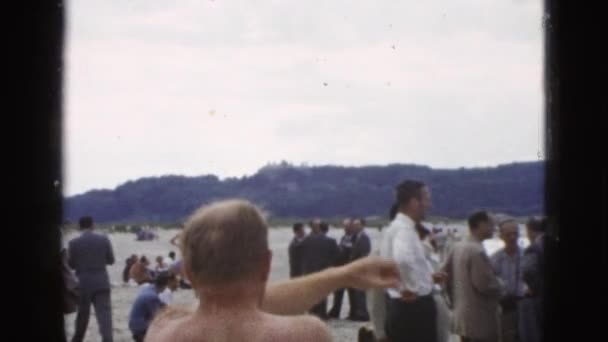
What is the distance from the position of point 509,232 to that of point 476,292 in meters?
0.78

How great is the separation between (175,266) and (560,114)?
4.24 meters

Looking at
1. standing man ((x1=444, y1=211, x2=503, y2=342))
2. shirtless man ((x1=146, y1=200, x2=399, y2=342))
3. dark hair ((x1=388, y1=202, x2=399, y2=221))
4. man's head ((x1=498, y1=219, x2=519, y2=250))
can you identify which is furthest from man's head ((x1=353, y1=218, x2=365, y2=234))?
shirtless man ((x1=146, y1=200, x2=399, y2=342))

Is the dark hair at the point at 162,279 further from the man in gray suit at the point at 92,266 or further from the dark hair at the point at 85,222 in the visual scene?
the dark hair at the point at 85,222

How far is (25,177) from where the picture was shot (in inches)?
254

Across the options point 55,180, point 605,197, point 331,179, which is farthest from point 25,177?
point 331,179

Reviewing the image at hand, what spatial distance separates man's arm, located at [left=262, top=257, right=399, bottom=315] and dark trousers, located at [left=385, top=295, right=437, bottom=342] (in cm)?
402

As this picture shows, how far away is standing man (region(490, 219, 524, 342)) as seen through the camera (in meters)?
7.31

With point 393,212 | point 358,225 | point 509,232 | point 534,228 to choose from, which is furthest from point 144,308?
point 358,225

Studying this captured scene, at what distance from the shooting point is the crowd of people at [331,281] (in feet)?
5.49

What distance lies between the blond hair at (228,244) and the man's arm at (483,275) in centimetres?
526

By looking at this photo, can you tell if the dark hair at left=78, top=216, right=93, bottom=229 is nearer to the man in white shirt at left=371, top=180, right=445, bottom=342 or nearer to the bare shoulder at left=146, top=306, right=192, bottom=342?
the man in white shirt at left=371, top=180, right=445, bottom=342

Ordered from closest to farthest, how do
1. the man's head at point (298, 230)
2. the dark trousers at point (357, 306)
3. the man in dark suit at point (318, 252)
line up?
the man in dark suit at point (318, 252), the man's head at point (298, 230), the dark trousers at point (357, 306)

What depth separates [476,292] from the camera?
684 centimetres

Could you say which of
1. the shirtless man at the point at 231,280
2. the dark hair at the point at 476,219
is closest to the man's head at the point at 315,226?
the dark hair at the point at 476,219
